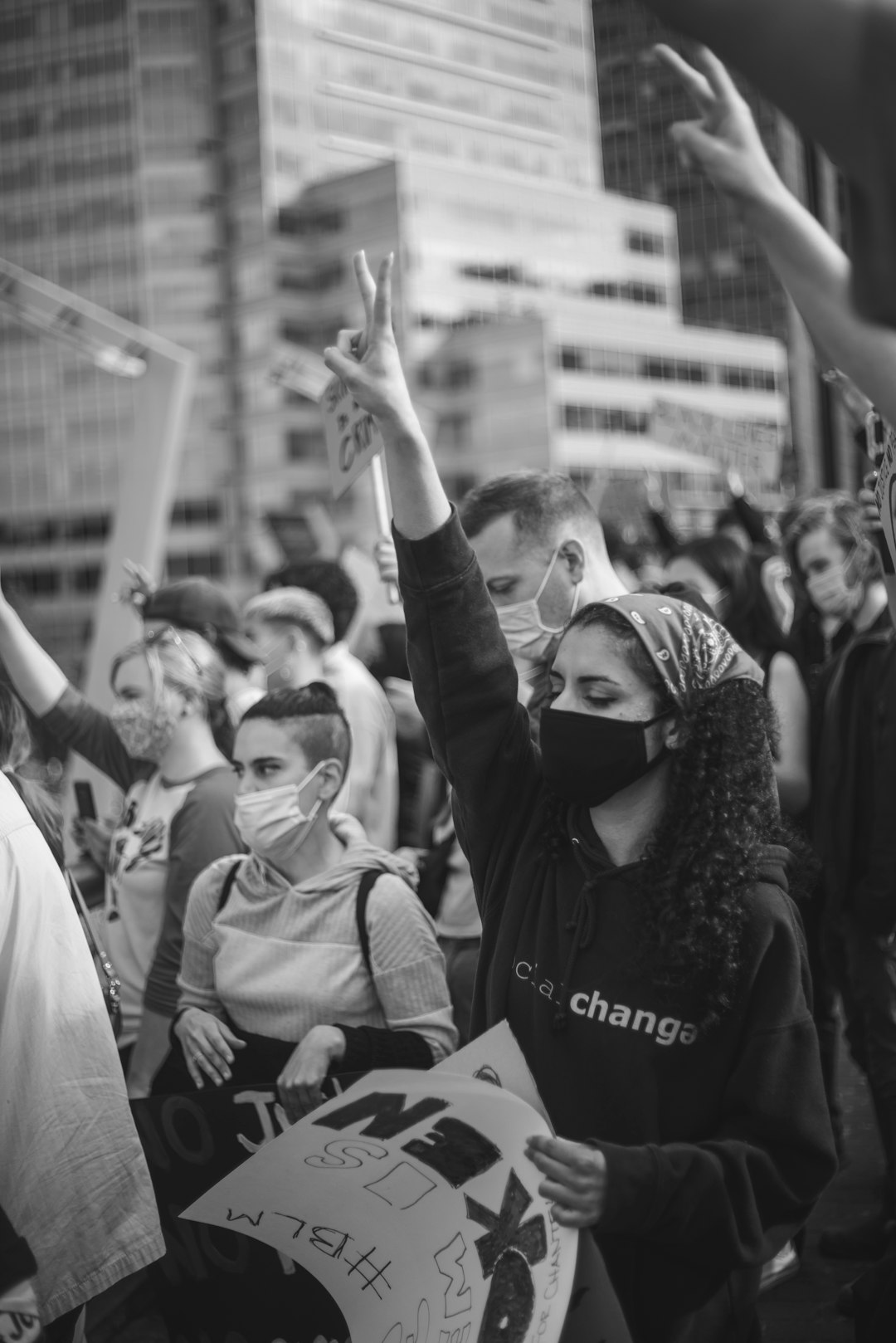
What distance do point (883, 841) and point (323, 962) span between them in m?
1.99


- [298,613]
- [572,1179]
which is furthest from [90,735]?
[572,1179]

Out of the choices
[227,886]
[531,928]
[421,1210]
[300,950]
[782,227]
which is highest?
[782,227]

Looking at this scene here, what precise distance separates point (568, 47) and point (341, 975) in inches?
5300

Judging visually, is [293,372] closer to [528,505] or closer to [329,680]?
[329,680]

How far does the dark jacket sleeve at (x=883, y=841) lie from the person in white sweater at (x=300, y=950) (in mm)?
1707

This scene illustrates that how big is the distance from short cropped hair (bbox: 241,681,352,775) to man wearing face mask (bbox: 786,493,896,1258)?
1.69 meters

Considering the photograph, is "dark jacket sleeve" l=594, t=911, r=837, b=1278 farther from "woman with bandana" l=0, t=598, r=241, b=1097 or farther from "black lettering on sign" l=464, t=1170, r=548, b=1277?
"woman with bandana" l=0, t=598, r=241, b=1097

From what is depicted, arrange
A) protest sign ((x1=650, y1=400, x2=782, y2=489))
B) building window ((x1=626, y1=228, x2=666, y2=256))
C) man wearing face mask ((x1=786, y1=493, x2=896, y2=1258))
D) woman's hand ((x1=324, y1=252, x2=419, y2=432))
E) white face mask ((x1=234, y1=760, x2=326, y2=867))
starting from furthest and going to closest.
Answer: building window ((x1=626, y1=228, x2=666, y2=256)) → protest sign ((x1=650, y1=400, x2=782, y2=489)) → man wearing face mask ((x1=786, y1=493, x2=896, y2=1258)) → white face mask ((x1=234, y1=760, x2=326, y2=867)) → woman's hand ((x1=324, y1=252, x2=419, y2=432))

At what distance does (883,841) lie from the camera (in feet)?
14.7

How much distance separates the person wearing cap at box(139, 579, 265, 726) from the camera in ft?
17.0

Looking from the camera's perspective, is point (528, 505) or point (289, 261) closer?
point (528, 505)

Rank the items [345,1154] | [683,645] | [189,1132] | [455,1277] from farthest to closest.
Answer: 1. [189,1132]
2. [683,645]
3. [345,1154]
4. [455,1277]

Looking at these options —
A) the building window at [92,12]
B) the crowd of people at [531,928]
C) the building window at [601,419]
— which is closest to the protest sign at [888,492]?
the crowd of people at [531,928]

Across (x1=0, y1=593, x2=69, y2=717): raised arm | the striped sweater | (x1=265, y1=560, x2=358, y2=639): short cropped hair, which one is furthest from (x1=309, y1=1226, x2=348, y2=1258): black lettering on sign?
(x1=265, y1=560, x2=358, y2=639): short cropped hair
